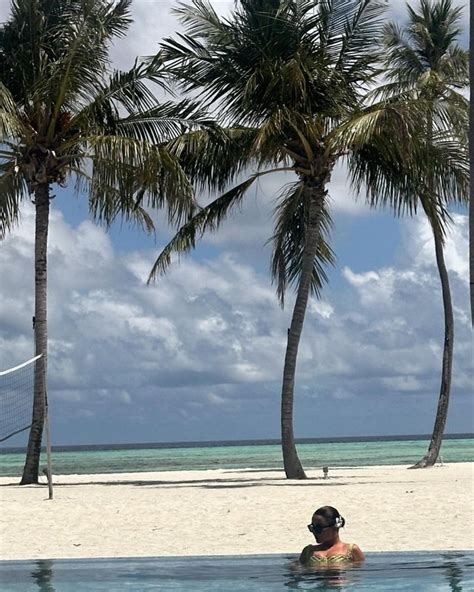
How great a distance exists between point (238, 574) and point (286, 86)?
14.1 meters

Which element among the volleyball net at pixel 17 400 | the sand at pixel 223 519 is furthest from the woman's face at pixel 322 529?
the volleyball net at pixel 17 400

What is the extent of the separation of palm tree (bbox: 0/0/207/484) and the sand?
16.3ft

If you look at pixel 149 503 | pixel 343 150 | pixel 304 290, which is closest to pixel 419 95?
pixel 343 150

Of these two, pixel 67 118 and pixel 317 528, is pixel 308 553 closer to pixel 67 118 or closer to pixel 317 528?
pixel 317 528

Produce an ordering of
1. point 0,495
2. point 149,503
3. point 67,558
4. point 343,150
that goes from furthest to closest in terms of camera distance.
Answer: point 343,150 → point 0,495 → point 149,503 → point 67,558

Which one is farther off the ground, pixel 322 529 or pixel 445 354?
pixel 445 354

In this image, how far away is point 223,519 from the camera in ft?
59.1

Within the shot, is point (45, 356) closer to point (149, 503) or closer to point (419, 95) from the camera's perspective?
point (149, 503)

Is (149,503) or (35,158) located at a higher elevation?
(35,158)

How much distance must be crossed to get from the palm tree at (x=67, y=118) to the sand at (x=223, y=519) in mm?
4977

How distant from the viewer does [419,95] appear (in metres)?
25.1

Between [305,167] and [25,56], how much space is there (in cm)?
624

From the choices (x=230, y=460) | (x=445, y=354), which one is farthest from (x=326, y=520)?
(x=230, y=460)

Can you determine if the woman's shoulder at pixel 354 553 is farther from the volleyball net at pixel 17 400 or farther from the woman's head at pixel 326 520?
the volleyball net at pixel 17 400
